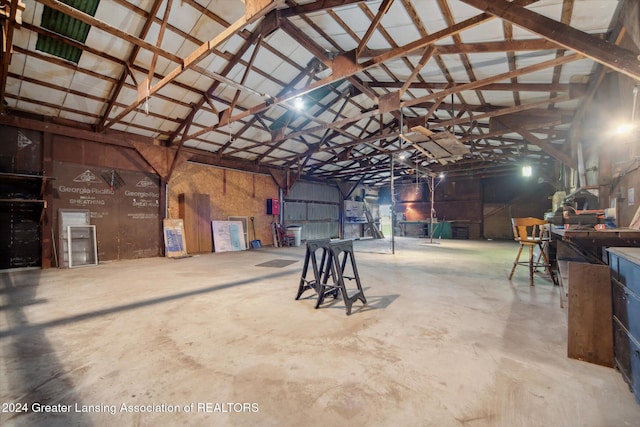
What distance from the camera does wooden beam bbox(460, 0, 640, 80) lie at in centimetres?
226

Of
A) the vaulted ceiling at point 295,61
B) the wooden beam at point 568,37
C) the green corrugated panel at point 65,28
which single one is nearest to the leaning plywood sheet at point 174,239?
the vaulted ceiling at point 295,61

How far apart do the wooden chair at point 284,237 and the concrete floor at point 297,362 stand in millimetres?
6800

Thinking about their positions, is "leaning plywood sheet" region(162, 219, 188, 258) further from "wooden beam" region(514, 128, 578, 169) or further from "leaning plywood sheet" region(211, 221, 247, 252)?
"wooden beam" region(514, 128, 578, 169)

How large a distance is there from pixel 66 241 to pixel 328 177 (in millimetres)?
10532

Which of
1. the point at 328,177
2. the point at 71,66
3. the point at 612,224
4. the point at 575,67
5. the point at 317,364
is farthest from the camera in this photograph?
the point at 328,177

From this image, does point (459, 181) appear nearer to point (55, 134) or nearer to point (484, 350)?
point (484, 350)

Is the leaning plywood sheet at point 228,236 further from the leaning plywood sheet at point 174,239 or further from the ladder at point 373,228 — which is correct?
the ladder at point 373,228

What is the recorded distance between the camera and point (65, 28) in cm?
428

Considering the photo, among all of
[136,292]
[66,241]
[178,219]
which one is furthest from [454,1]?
[66,241]

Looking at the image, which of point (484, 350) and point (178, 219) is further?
point (178, 219)

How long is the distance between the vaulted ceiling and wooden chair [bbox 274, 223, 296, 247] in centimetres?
405

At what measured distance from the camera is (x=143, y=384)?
1.70m

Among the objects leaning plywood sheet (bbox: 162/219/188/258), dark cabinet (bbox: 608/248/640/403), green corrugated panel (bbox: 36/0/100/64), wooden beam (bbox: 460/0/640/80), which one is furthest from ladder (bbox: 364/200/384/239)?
green corrugated panel (bbox: 36/0/100/64)

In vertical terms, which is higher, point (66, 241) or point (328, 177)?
Result: point (328, 177)
